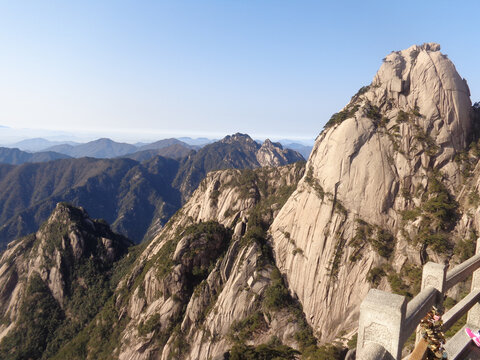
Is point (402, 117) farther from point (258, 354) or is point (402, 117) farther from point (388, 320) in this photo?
point (388, 320)

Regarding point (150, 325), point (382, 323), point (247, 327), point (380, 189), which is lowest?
point (150, 325)

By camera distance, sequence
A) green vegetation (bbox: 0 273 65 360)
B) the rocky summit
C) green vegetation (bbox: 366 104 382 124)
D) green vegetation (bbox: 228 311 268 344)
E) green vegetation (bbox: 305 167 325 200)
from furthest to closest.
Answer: green vegetation (bbox: 0 273 65 360), green vegetation (bbox: 366 104 382 124), green vegetation (bbox: 305 167 325 200), green vegetation (bbox: 228 311 268 344), the rocky summit

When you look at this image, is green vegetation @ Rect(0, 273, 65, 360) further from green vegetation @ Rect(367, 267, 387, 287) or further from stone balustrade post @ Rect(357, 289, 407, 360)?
stone balustrade post @ Rect(357, 289, 407, 360)

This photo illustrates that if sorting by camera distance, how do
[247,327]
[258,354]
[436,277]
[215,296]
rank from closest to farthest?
[436,277] < [258,354] < [247,327] < [215,296]

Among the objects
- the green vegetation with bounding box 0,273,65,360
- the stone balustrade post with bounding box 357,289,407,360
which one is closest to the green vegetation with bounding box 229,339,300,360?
the stone balustrade post with bounding box 357,289,407,360

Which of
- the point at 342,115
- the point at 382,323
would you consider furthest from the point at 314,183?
the point at 382,323

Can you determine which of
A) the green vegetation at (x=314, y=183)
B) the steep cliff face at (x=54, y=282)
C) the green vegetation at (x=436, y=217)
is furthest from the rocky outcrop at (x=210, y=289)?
the steep cliff face at (x=54, y=282)

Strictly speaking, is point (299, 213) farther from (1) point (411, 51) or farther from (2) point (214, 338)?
(1) point (411, 51)
